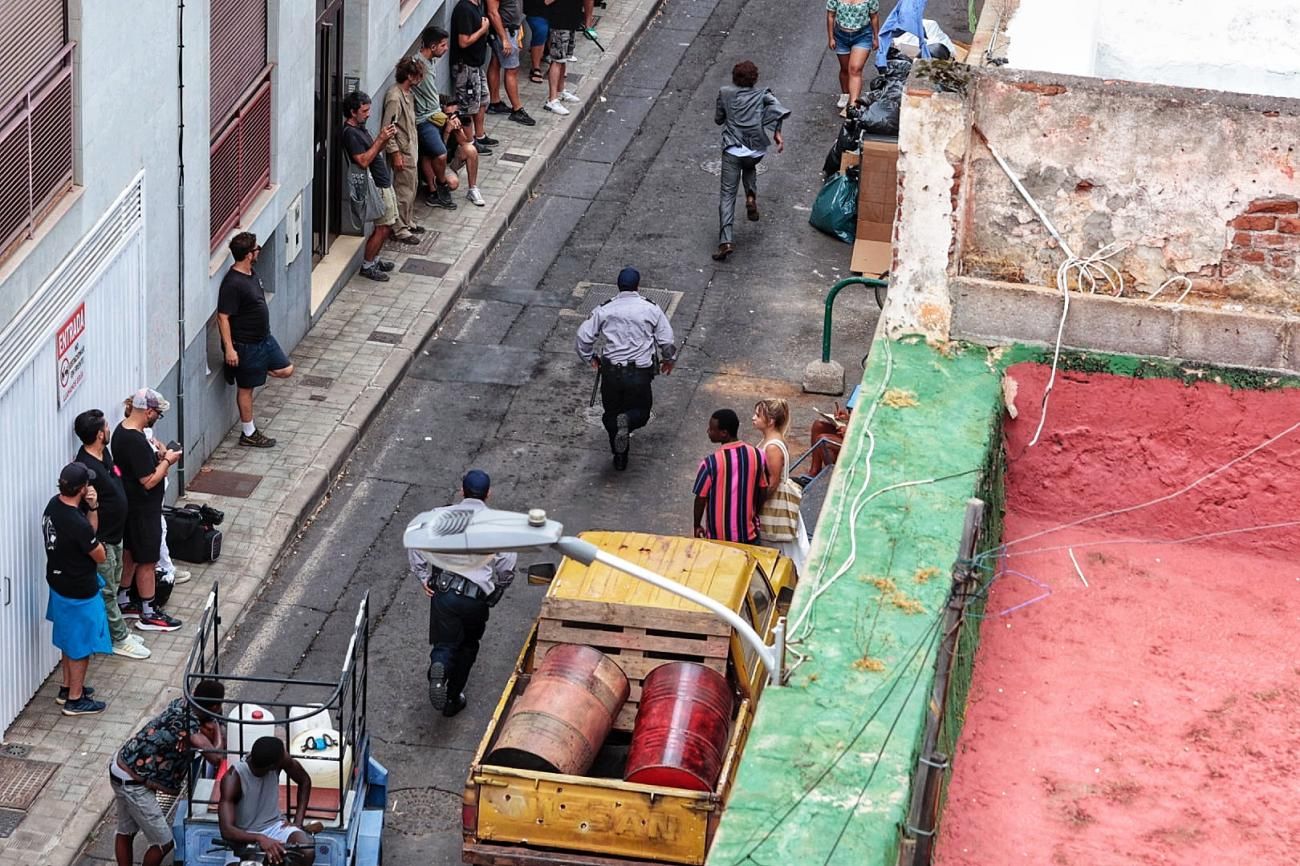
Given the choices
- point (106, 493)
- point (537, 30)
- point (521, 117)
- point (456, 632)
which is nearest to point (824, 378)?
point (456, 632)

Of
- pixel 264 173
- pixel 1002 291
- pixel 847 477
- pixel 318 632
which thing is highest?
pixel 1002 291

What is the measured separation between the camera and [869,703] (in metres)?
8.46

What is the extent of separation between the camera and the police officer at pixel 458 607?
1390cm

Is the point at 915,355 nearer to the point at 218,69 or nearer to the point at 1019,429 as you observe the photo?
the point at 1019,429

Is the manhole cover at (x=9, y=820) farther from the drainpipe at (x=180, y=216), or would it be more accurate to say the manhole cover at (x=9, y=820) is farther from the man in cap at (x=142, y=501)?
the drainpipe at (x=180, y=216)

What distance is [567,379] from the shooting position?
1936cm

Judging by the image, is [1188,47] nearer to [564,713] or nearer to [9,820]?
[564,713]

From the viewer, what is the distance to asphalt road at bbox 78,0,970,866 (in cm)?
1502

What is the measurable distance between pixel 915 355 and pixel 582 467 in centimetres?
754

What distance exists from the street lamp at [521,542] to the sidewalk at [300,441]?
5.03m

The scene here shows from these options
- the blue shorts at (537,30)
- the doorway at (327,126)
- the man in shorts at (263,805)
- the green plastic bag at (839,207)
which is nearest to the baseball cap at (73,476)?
the man in shorts at (263,805)

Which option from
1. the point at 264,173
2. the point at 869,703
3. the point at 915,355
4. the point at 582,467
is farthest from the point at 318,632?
the point at 869,703

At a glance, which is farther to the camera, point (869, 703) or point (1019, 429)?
point (1019, 429)

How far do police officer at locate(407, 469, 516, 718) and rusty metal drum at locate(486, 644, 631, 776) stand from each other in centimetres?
114
